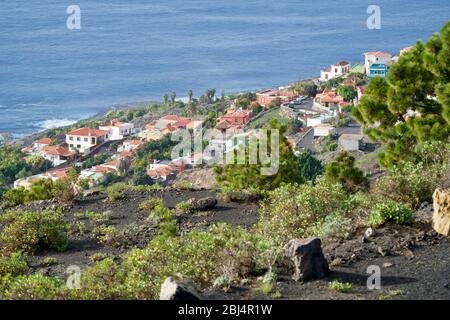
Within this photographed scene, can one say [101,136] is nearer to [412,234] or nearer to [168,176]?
[168,176]

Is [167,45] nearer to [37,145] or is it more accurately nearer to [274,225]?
[37,145]

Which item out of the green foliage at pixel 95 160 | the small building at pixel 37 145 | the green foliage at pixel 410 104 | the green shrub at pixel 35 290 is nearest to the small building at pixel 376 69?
the green foliage at pixel 95 160

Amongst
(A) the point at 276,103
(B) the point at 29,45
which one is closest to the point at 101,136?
(A) the point at 276,103

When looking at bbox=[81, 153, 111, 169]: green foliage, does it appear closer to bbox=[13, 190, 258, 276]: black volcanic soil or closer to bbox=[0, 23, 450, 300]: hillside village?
bbox=[0, 23, 450, 300]: hillside village

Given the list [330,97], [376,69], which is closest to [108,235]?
[330,97]

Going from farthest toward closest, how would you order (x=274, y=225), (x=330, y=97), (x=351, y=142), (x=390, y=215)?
(x=330, y=97) < (x=351, y=142) < (x=274, y=225) < (x=390, y=215)
